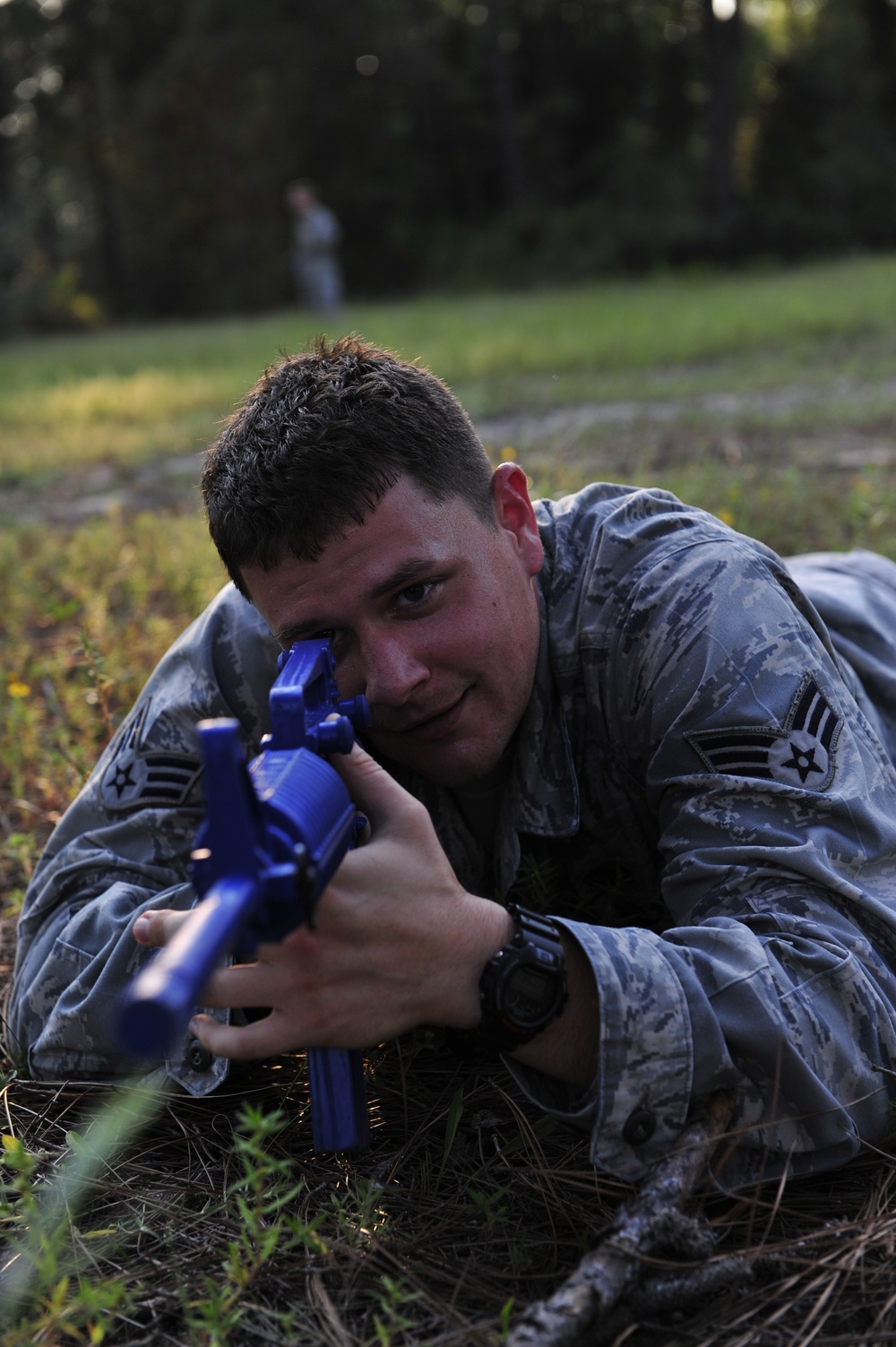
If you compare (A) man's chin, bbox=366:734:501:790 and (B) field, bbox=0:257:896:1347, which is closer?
(B) field, bbox=0:257:896:1347

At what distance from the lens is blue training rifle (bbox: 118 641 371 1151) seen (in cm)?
107

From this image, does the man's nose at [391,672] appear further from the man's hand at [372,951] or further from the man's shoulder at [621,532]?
the man's shoulder at [621,532]

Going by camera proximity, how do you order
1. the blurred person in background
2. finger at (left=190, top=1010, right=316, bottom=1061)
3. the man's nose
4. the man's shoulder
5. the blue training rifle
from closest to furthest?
the blue training rifle, finger at (left=190, top=1010, right=316, bottom=1061), the man's nose, the man's shoulder, the blurred person in background

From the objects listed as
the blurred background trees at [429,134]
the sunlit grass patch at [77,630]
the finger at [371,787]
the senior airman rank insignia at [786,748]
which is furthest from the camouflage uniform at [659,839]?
the blurred background trees at [429,134]

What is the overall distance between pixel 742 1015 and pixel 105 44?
38.1 m

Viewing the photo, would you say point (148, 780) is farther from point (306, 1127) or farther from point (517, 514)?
point (517, 514)

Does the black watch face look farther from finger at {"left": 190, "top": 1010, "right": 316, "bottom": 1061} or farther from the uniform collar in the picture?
the uniform collar

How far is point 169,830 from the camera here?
97.2 inches

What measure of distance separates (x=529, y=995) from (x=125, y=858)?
1.11 metres

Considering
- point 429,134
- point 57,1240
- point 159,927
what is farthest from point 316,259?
point 57,1240

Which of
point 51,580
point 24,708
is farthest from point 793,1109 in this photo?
point 51,580

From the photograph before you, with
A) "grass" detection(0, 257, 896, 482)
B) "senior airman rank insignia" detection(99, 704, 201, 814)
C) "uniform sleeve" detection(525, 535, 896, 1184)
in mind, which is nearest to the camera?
"uniform sleeve" detection(525, 535, 896, 1184)

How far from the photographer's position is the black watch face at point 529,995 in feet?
5.51

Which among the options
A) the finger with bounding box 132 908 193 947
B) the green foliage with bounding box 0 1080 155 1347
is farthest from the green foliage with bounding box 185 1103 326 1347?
the finger with bounding box 132 908 193 947
